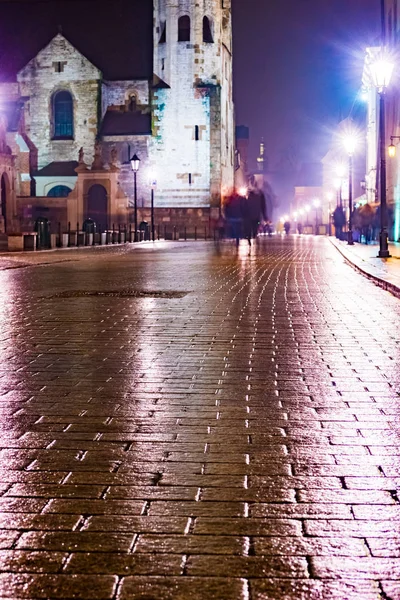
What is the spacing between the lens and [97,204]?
202 ft

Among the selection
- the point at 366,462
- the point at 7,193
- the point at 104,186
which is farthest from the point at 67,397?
the point at 104,186

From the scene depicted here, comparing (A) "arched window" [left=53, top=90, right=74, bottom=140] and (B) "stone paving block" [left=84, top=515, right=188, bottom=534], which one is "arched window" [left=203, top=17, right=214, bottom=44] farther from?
(B) "stone paving block" [left=84, top=515, right=188, bottom=534]

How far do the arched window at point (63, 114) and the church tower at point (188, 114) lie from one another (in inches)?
293

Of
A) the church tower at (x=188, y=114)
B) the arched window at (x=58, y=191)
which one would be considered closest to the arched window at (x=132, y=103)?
the church tower at (x=188, y=114)

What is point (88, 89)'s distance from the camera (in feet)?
232

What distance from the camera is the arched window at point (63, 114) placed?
7112 centimetres

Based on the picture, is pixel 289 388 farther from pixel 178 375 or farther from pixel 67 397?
pixel 67 397

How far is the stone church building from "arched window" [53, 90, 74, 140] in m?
0.08

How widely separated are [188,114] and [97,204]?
41.5ft

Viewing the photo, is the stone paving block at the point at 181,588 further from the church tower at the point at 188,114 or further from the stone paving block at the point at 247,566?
the church tower at the point at 188,114

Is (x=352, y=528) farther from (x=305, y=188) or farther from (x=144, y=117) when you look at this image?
(x=305, y=188)

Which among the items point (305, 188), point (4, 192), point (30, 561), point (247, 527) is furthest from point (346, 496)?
point (305, 188)

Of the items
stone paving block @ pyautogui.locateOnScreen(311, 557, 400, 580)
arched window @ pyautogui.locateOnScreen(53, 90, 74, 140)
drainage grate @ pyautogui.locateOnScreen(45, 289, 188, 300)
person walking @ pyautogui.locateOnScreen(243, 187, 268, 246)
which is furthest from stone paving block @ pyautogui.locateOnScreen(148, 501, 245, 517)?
arched window @ pyautogui.locateOnScreen(53, 90, 74, 140)

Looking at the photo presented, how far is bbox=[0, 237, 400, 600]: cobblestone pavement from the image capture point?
3.04 meters
